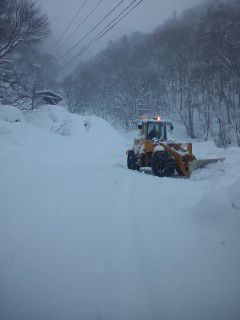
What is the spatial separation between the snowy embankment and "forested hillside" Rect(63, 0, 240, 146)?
22700 mm

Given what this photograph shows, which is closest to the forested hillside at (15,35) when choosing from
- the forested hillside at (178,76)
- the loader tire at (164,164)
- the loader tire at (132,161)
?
the loader tire at (132,161)

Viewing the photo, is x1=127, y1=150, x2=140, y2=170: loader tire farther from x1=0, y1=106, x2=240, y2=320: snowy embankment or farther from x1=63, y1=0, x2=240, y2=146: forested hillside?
x1=63, y1=0, x2=240, y2=146: forested hillside

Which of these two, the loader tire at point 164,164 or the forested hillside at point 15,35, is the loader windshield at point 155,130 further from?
the forested hillside at point 15,35

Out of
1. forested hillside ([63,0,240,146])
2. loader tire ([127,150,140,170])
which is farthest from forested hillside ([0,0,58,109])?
forested hillside ([63,0,240,146])

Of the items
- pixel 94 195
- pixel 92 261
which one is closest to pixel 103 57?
pixel 94 195

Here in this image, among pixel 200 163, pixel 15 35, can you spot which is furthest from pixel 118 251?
pixel 15 35

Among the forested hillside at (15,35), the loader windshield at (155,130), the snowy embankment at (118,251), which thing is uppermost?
the forested hillside at (15,35)

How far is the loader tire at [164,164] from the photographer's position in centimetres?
1437

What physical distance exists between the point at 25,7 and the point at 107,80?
141 ft

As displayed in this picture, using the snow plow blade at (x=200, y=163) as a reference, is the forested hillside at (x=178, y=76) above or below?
above

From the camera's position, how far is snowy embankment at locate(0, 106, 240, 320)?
3.96 m

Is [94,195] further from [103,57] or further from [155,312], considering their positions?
[103,57]

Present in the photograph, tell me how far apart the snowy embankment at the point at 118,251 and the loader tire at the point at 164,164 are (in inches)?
133

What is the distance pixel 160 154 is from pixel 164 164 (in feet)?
1.68
